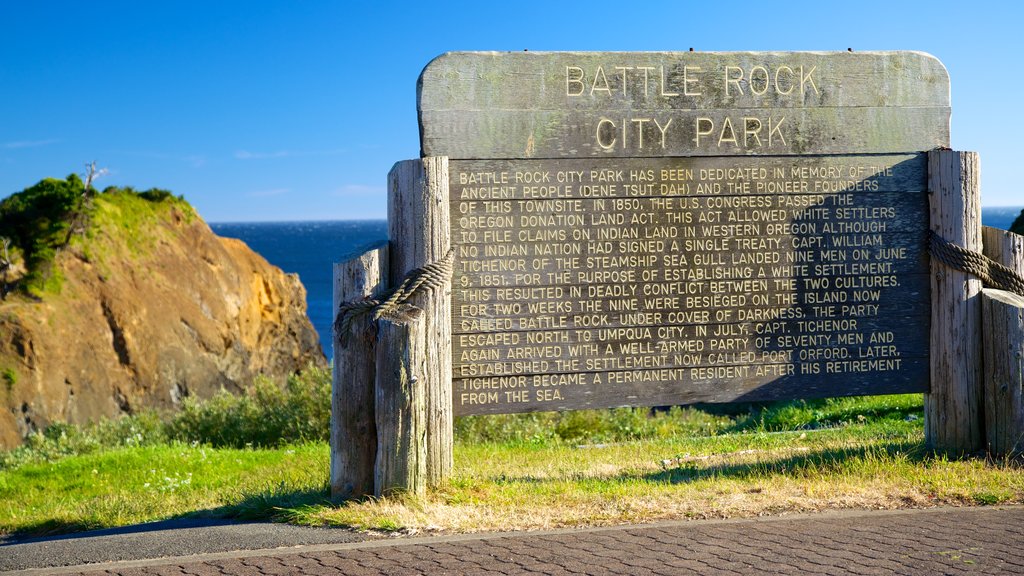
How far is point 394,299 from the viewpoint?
21.3 ft

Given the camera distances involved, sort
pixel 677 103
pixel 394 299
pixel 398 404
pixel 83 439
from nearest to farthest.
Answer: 1. pixel 398 404
2. pixel 394 299
3. pixel 677 103
4. pixel 83 439

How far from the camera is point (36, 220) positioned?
18516mm

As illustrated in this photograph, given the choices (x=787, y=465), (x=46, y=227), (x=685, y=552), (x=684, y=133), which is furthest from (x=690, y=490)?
(x=46, y=227)

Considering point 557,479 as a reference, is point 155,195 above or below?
above

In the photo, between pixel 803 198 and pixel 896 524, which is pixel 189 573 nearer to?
pixel 896 524

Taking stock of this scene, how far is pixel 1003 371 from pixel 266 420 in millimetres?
9399

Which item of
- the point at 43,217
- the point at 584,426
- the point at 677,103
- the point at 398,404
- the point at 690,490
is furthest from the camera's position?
the point at 43,217

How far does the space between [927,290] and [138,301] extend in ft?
51.2

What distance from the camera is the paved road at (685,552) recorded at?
198 inches

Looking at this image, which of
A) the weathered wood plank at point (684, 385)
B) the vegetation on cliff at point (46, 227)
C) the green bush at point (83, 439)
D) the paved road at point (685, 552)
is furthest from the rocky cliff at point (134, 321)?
the paved road at point (685, 552)

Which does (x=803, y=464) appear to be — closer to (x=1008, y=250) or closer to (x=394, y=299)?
(x=1008, y=250)

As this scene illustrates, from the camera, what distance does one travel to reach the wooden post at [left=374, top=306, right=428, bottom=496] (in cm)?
637

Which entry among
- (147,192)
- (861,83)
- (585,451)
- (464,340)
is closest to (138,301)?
(147,192)

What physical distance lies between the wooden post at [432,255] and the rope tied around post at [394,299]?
0.26 feet
